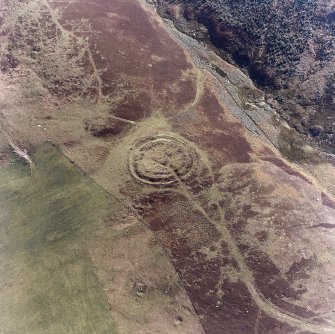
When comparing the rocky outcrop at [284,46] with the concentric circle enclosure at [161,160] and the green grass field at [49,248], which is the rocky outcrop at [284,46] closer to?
the concentric circle enclosure at [161,160]

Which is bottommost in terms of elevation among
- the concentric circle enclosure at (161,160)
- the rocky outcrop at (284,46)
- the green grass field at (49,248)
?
the green grass field at (49,248)

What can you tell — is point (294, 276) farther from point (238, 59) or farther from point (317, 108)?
point (238, 59)

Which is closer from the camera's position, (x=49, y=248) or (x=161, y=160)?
(x=49, y=248)

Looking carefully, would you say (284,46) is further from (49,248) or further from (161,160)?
(49,248)

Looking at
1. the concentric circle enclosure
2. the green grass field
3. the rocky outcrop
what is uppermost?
the rocky outcrop

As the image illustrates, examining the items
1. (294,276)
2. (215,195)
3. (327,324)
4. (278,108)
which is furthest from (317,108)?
(327,324)

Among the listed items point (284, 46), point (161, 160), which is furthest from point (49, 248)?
point (284, 46)

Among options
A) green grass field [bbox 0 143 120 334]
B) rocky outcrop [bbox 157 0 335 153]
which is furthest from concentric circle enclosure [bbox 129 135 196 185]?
rocky outcrop [bbox 157 0 335 153]

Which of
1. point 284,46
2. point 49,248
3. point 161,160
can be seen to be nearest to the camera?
point 49,248

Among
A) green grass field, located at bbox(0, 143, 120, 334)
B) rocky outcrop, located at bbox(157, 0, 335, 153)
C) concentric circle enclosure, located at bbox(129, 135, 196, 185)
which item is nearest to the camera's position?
green grass field, located at bbox(0, 143, 120, 334)

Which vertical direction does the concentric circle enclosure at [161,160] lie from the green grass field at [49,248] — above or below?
above

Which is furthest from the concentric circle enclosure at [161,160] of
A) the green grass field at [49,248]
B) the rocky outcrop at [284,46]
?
the rocky outcrop at [284,46]

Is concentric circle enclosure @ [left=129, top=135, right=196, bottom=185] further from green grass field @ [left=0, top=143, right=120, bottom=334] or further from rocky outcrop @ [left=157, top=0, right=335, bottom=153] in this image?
rocky outcrop @ [left=157, top=0, right=335, bottom=153]
